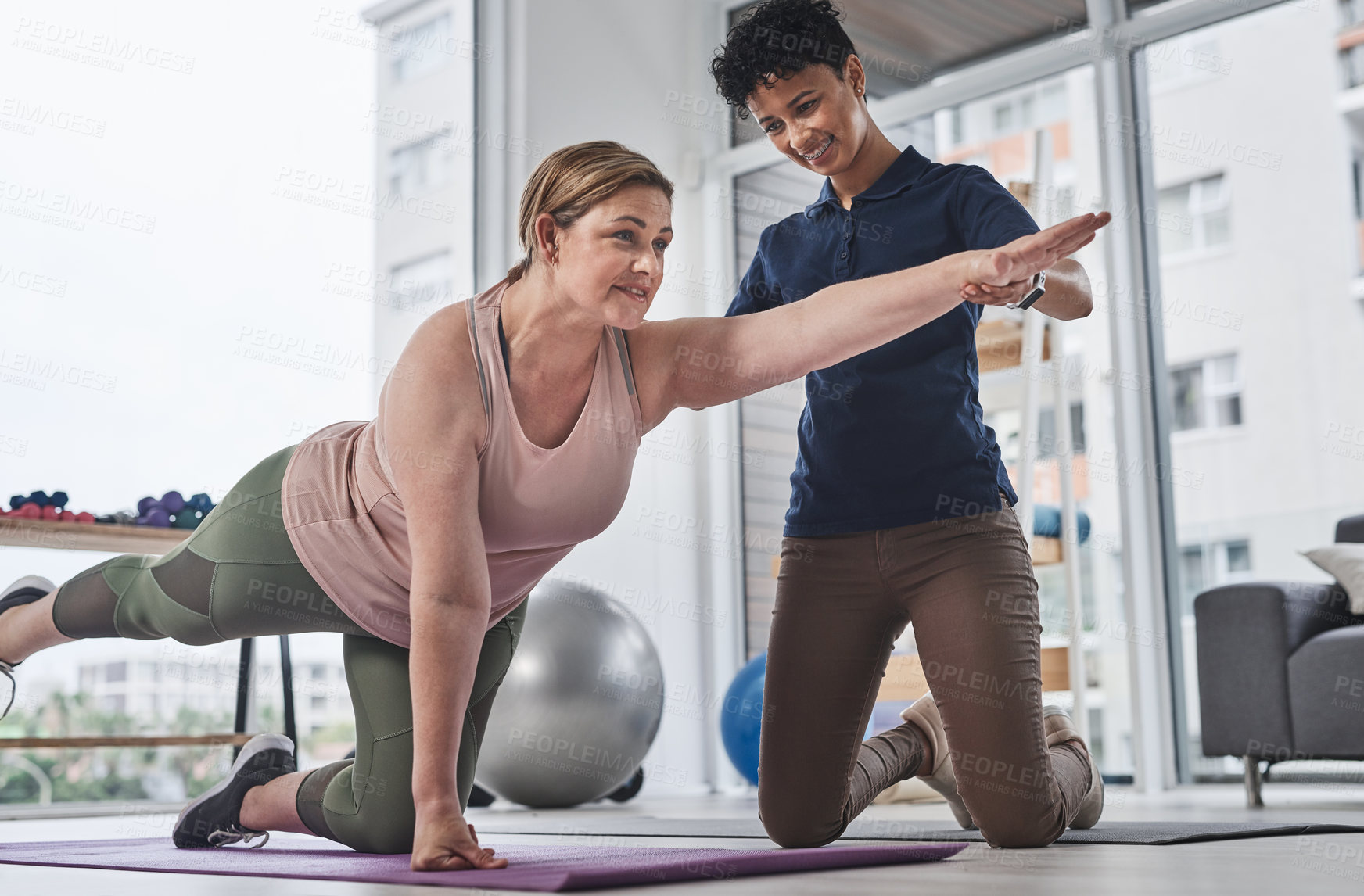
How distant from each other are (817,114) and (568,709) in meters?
2.05

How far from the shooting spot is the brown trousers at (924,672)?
1778mm

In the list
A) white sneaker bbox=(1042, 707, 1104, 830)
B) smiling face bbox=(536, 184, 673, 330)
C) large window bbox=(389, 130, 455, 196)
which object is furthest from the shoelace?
large window bbox=(389, 130, 455, 196)

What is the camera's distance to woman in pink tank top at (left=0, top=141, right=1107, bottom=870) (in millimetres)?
1476

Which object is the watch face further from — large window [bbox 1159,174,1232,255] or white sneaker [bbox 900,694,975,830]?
large window [bbox 1159,174,1232,255]

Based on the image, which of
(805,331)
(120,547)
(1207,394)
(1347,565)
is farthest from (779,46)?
(1207,394)

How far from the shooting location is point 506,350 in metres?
1.62

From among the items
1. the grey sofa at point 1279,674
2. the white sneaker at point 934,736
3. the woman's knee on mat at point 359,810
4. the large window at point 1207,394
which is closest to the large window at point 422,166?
the large window at point 1207,394

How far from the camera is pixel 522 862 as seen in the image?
1.58m

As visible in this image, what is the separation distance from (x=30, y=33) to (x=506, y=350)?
3.12 meters

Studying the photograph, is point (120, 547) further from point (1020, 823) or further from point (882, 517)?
point (1020, 823)

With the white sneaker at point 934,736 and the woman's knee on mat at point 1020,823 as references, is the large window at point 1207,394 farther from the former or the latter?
the woman's knee on mat at point 1020,823

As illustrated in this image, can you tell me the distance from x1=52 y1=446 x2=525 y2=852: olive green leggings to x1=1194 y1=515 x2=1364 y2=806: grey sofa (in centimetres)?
210

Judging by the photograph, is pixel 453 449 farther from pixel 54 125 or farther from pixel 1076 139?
pixel 1076 139

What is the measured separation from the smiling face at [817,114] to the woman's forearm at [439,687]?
2.83 feet
